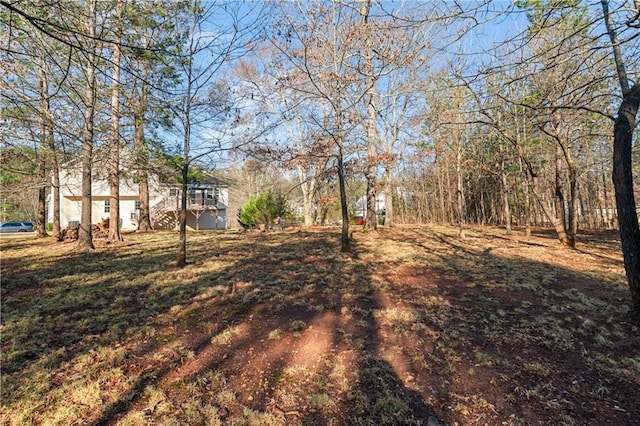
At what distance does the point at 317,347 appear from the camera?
3.29 m

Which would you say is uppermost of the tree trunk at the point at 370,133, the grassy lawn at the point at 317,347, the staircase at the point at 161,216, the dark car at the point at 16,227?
the tree trunk at the point at 370,133

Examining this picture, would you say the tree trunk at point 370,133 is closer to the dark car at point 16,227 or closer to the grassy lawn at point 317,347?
the grassy lawn at point 317,347

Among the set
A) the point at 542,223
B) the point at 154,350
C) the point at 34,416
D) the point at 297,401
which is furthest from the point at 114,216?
the point at 542,223

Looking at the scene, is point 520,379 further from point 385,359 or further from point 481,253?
point 481,253

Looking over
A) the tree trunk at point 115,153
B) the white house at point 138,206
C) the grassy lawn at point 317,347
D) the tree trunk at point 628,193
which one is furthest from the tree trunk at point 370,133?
the white house at point 138,206

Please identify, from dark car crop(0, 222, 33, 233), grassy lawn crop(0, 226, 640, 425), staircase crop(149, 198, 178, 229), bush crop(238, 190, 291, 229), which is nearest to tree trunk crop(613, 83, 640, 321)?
grassy lawn crop(0, 226, 640, 425)

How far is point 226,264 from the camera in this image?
22.9 feet

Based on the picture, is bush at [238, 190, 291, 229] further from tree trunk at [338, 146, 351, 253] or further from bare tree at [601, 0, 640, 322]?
bare tree at [601, 0, 640, 322]

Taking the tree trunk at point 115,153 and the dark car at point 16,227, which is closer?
the tree trunk at point 115,153

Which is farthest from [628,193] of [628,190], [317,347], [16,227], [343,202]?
[16,227]

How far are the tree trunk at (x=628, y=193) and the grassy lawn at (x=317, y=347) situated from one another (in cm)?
56

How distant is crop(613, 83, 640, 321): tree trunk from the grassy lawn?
561mm

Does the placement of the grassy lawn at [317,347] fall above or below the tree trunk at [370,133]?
below

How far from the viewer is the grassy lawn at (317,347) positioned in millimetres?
2344
